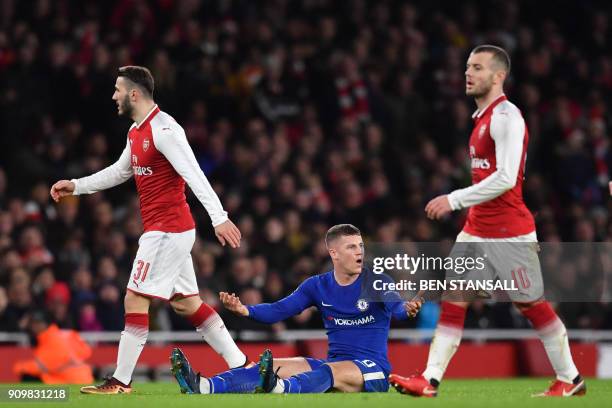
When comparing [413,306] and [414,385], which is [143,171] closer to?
[413,306]

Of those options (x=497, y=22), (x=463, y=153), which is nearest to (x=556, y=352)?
(x=463, y=153)

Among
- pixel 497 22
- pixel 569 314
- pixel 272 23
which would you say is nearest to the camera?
pixel 569 314

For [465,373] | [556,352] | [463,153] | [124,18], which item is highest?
[124,18]

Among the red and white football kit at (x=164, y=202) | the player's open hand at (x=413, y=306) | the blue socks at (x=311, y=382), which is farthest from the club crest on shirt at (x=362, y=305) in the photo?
the red and white football kit at (x=164, y=202)

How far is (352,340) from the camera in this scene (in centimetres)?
956

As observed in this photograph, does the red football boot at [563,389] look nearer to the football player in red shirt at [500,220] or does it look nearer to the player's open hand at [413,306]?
the football player in red shirt at [500,220]

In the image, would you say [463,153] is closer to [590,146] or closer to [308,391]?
[590,146]

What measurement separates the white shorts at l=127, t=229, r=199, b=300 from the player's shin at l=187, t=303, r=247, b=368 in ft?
1.02

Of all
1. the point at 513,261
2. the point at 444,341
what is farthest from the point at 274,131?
the point at 444,341

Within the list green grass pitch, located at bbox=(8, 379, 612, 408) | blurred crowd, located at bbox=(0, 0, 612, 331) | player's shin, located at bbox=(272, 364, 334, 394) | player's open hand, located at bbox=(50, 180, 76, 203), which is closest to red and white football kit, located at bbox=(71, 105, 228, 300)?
player's open hand, located at bbox=(50, 180, 76, 203)

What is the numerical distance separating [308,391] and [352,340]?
0.56 metres

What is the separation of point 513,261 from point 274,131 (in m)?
9.47

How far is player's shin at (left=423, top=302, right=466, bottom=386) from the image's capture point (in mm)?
8359

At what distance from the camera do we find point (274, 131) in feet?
58.3
